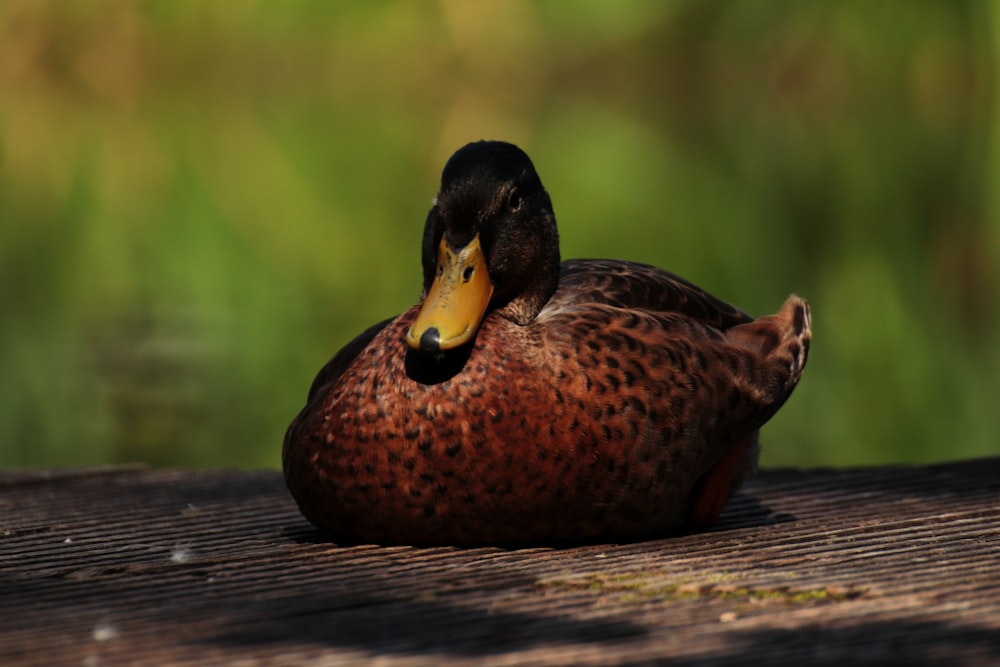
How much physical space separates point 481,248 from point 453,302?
0.17 m

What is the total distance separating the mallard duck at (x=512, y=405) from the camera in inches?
155

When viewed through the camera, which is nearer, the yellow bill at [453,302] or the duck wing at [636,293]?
the yellow bill at [453,302]

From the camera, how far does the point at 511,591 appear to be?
3.53 m

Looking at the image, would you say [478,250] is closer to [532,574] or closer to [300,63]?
[532,574]

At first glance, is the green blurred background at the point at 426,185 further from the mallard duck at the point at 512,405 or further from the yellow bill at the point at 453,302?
the yellow bill at the point at 453,302

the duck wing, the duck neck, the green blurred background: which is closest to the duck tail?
the duck wing

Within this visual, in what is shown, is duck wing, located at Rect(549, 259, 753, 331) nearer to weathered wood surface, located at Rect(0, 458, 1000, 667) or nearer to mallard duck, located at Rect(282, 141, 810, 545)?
mallard duck, located at Rect(282, 141, 810, 545)

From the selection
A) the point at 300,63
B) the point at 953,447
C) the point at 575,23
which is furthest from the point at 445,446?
the point at 300,63

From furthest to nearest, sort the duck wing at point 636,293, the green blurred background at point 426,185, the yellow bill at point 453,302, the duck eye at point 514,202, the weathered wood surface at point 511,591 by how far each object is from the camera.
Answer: the green blurred background at point 426,185 < the duck wing at point 636,293 < the duck eye at point 514,202 < the yellow bill at point 453,302 < the weathered wood surface at point 511,591

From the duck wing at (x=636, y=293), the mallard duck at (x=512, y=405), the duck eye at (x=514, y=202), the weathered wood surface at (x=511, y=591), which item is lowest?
the weathered wood surface at (x=511, y=591)

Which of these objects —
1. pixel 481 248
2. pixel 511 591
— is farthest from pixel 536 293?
pixel 511 591

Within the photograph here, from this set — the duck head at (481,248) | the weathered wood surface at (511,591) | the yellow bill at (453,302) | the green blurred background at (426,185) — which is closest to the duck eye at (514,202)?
the duck head at (481,248)


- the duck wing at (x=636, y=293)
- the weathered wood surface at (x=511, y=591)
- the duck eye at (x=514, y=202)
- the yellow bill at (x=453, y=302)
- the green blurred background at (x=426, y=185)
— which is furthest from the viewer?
the green blurred background at (x=426, y=185)

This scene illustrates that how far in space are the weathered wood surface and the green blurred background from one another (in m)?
3.27
